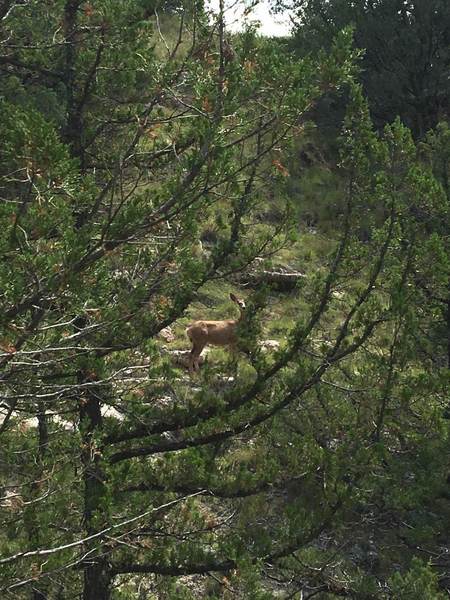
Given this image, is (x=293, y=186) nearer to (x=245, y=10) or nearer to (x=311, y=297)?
(x=311, y=297)

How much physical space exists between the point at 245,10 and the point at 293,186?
17126mm

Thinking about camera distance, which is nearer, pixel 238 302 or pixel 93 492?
pixel 93 492

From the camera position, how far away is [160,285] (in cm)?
499

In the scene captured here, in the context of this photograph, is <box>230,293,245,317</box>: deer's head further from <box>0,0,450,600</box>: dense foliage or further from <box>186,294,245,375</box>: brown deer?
<box>186,294,245,375</box>: brown deer

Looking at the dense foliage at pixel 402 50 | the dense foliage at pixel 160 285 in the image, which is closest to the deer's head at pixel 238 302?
the dense foliage at pixel 160 285

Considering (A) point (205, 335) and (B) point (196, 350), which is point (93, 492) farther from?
(B) point (196, 350)

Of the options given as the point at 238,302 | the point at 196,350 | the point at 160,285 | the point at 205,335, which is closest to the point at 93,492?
the point at 160,285

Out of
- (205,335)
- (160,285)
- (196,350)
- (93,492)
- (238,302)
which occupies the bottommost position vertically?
(196,350)

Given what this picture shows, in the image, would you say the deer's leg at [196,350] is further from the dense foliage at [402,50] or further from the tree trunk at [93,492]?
the dense foliage at [402,50]

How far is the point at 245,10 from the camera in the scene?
3.97 metres

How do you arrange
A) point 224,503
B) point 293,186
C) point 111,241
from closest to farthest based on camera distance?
point 111,241
point 224,503
point 293,186

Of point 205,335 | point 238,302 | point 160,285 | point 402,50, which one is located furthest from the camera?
point 402,50

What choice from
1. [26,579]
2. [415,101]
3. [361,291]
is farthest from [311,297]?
[415,101]

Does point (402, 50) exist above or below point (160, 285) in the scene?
above
